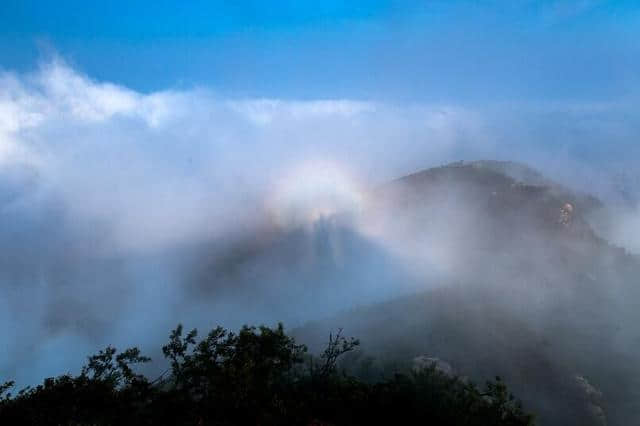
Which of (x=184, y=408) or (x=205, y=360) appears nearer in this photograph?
(x=184, y=408)

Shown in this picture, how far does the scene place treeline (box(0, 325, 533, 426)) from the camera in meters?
19.9

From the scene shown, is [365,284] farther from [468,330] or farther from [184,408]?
[184,408]

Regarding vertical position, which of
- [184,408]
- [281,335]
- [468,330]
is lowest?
[184,408]

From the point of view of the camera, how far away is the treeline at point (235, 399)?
19.9 metres

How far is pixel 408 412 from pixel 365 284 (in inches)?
6491

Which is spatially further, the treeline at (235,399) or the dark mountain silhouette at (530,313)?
the dark mountain silhouette at (530,313)

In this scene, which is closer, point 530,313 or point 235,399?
point 235,399

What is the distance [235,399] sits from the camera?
20.6m

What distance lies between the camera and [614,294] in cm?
14662

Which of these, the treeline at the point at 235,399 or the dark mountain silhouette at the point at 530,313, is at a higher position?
the dark mountain silhouette at the point at 530,313

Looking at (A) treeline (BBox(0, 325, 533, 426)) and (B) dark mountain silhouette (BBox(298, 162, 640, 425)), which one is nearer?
(A) treeline (BBox(0, 325, 533, 426))

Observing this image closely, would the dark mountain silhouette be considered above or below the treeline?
A: above

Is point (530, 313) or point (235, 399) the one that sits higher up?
point (530, 313)

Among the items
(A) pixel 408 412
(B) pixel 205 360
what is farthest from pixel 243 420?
(A) pixel 408 412
